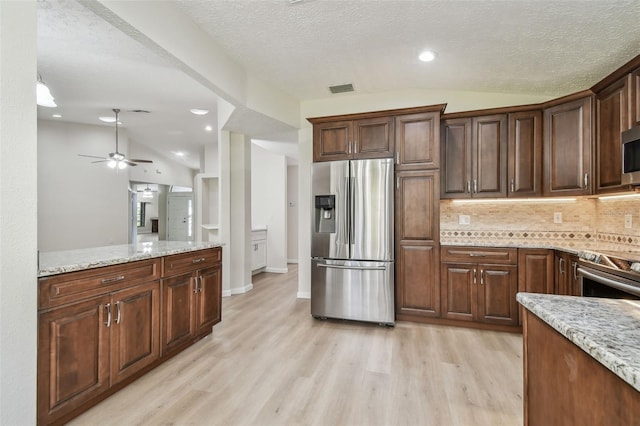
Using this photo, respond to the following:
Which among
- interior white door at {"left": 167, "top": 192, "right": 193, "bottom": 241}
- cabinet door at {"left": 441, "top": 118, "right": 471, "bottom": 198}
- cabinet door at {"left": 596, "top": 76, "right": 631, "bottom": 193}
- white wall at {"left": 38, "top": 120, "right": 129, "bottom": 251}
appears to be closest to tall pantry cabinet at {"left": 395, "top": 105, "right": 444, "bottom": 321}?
cabinet door at {"left": 441, "top": 118, "right": 471, "bottom": 198}

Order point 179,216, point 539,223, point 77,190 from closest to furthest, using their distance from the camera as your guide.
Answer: point 539,223 → point 77,190 → point 179,216

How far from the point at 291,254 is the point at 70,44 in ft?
19.4

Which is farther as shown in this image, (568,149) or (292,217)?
(292,217)

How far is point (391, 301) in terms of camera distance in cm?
338

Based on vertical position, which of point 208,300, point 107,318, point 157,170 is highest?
point 157,170

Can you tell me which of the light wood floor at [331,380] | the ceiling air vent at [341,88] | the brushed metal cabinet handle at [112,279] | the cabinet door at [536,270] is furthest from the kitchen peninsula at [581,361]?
the ceiling air vent at [341,88]

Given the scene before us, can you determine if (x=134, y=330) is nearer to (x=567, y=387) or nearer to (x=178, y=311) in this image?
(x=178, y=311)

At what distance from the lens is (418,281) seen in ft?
11.4

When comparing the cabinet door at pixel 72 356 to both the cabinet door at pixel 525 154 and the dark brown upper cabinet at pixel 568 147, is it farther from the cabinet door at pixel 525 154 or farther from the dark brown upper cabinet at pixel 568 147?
the dark brown upper cabinet at pixel 568 147

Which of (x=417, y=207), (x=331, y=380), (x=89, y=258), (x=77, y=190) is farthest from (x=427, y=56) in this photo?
(x=77, y=190)

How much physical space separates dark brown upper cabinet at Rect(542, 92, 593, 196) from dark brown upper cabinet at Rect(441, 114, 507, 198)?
1.29ft

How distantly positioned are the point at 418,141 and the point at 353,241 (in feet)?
4.27

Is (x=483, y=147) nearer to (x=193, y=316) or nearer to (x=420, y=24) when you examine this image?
(x=420, y=24)

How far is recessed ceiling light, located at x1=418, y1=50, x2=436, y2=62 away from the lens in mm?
2928
